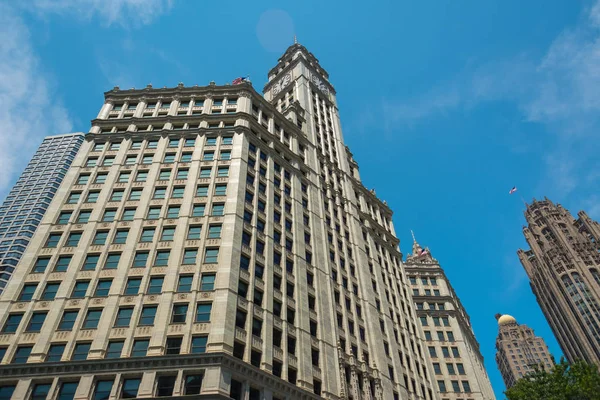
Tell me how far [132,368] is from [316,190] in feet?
116

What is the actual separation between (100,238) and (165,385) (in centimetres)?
1718

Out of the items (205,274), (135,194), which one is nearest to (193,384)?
(205,274)

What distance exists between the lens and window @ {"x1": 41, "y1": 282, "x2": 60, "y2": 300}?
36062 millimetres

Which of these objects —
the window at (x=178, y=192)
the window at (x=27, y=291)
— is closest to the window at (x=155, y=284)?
the window at (x=27, y=291)

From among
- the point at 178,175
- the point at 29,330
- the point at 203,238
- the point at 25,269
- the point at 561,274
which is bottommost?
the point at 29,330

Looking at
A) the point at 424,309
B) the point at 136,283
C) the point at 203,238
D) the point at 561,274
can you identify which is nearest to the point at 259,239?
the point at 203,238

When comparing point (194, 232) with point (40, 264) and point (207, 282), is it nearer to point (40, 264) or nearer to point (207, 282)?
point (207, 282)

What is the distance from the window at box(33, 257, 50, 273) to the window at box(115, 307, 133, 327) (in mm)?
9178

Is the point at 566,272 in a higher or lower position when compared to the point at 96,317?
→ higher

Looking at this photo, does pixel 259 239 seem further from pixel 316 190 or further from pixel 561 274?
pixel 561 274

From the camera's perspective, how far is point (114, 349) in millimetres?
32469

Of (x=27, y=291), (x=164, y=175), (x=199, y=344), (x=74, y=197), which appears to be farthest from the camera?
(x=164, y=175)

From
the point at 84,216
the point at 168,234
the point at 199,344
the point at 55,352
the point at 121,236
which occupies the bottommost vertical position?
the point at 55,352

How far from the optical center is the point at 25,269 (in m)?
37.8
